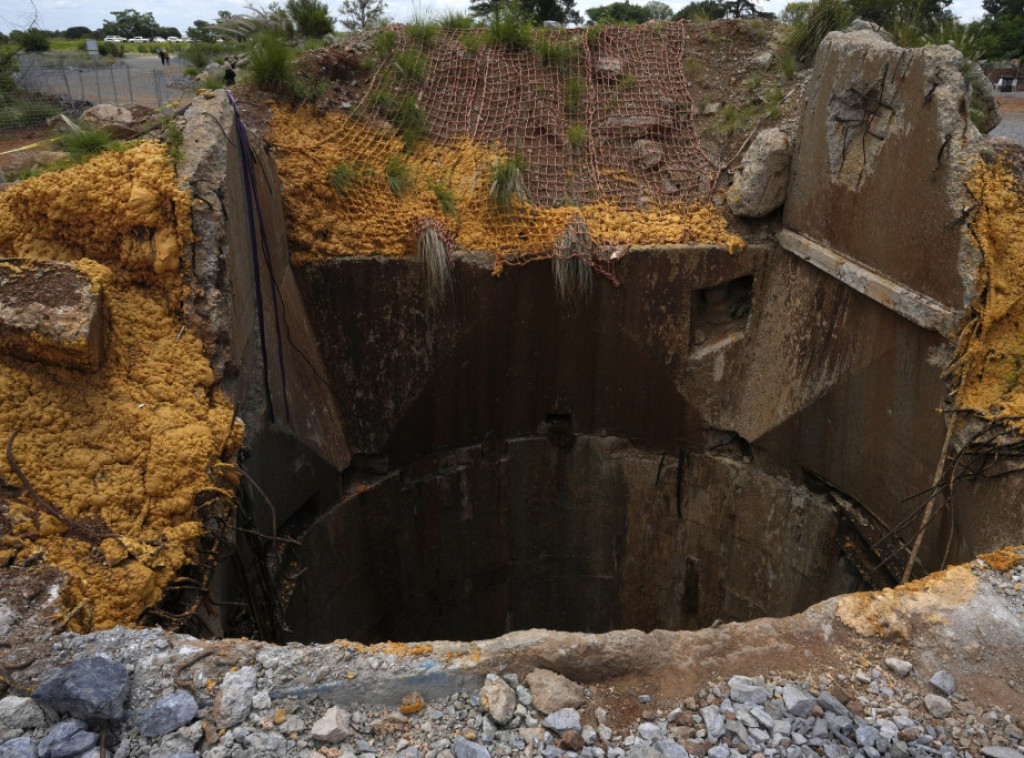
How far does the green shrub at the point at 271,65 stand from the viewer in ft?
19.9

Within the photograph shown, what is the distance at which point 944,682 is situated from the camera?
2674mm

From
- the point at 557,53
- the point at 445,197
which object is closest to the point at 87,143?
the point at 445,197

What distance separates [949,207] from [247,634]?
180 inches

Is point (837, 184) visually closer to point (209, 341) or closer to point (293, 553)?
point (209, 341)

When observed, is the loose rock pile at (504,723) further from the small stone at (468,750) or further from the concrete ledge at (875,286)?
the concrete ledge at (875,286)

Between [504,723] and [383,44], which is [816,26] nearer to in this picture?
[383,44]

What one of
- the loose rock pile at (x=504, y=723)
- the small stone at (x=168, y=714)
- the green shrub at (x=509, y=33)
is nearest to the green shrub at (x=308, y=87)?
the green shrub at (x=509, y=33)

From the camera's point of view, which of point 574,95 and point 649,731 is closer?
point 649,731

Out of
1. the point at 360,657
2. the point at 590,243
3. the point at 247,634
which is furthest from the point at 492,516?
the point at 360,657

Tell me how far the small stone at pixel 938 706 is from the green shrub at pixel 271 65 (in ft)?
19.4

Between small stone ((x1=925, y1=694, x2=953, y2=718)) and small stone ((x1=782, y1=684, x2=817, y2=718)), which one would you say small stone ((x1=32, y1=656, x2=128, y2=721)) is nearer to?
small stone ((x1=782, y1=684, x2=817, y2=718))

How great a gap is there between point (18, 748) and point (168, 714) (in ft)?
1.34

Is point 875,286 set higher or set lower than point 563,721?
higher

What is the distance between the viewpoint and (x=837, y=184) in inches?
208
